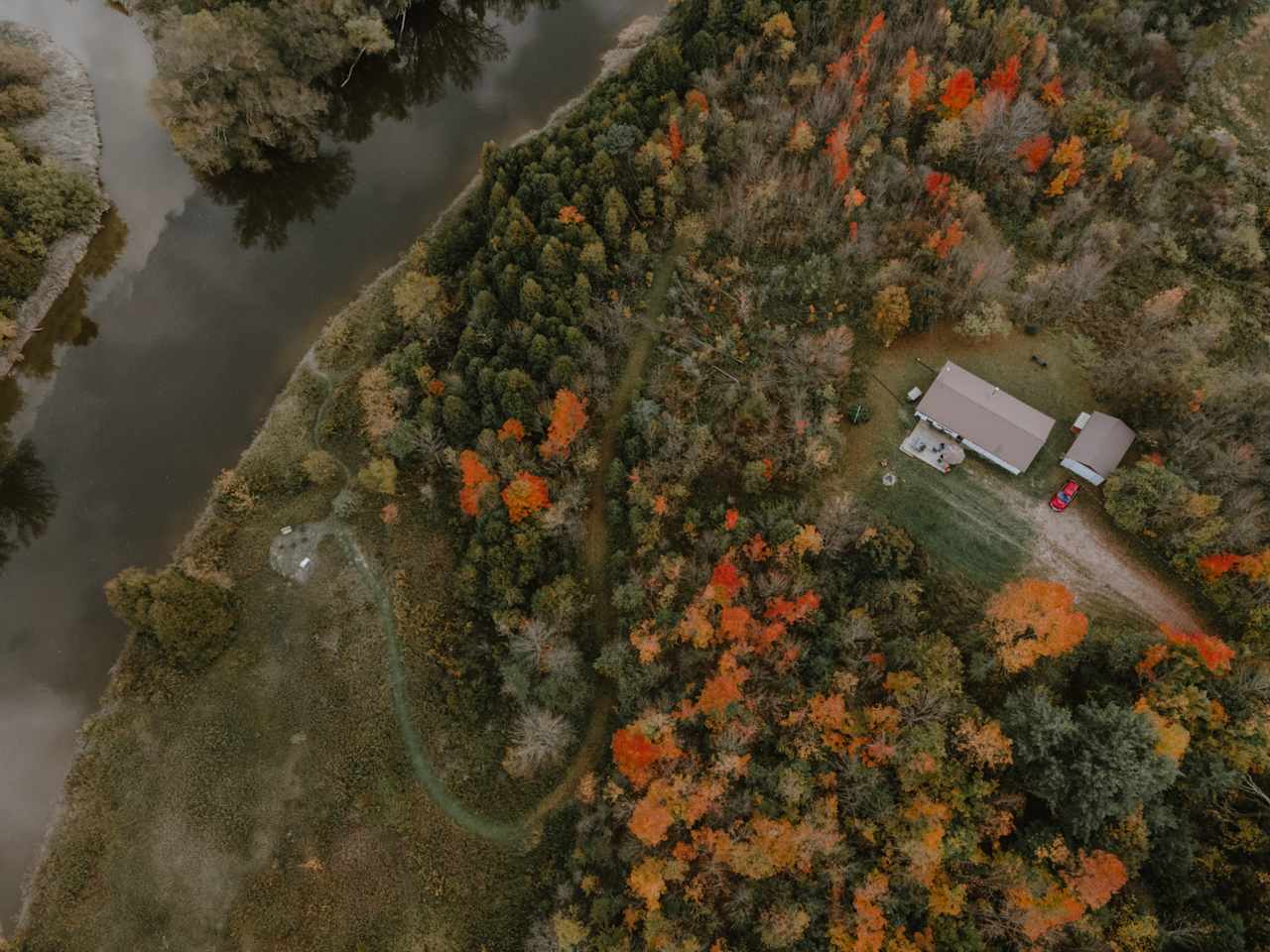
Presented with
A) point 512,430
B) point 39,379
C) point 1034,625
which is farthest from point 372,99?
point 1034,625

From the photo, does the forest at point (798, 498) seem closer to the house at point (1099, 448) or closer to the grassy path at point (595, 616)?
the grassy path at point (595, 616)

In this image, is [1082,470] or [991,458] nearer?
[1082,470]

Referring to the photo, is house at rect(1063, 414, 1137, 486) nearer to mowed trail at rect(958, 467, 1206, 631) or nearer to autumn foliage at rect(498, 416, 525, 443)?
mowed trail at rect(958, 467, 1206, 631)

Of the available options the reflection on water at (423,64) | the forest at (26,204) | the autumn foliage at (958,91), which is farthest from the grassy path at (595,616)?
the reflection on water at (423,64)

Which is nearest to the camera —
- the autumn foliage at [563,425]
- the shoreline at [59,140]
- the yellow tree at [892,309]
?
the autumn foliage at [563,425]

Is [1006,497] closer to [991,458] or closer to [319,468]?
[991,458]

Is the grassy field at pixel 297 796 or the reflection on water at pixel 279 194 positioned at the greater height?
the reflection on water at pixel 279 194
